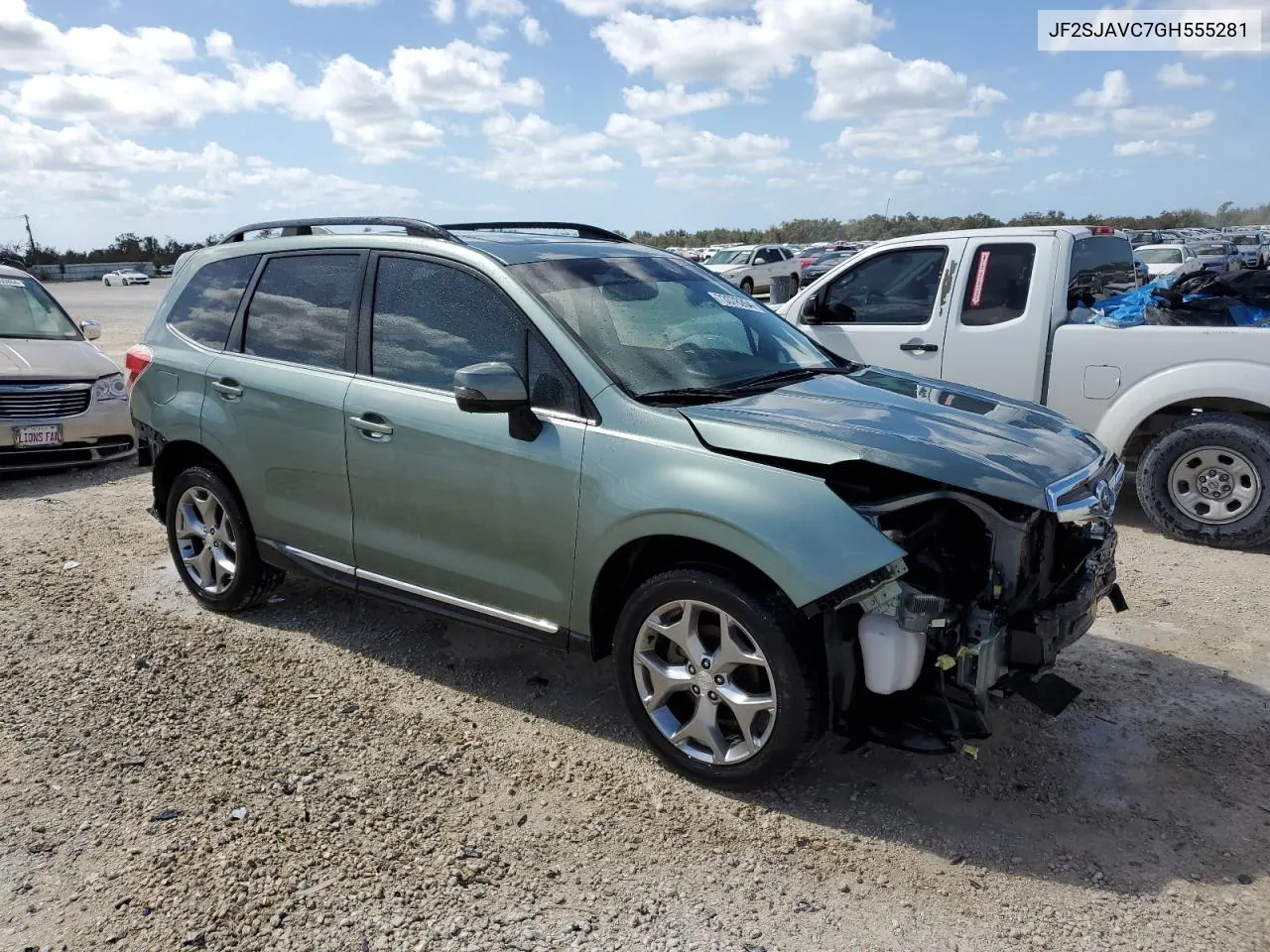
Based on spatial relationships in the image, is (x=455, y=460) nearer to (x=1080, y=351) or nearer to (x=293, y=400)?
(x=293, y=400)

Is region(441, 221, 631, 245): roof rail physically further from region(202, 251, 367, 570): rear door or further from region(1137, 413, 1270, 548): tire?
region(1137, 413, 1270, 548): tire

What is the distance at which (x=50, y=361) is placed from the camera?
8.73 meters

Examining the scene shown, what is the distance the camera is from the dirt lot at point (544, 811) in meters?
2.80

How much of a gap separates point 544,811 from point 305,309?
2.60 metres

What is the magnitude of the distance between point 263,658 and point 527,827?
198cm

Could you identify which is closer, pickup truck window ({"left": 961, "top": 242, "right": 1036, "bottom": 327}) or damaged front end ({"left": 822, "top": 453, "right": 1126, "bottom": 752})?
damaged front end ({"left": 822, "top": 453, "right": 1126, "bottom": 752})

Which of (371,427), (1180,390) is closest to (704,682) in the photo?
(371,427)

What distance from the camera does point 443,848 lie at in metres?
3.14

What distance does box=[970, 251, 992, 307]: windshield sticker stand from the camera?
683cm

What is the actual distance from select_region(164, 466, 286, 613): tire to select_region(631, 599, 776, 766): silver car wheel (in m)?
2.38

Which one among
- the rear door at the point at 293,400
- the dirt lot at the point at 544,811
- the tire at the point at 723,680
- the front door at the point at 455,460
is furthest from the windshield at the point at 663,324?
the dirt lot at the point at 544,811

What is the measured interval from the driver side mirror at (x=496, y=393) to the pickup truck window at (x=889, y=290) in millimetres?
4311

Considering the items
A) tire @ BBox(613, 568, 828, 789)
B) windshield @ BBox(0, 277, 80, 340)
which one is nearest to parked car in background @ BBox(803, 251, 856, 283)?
windshield @ BBox(0, 277, 80, 340)

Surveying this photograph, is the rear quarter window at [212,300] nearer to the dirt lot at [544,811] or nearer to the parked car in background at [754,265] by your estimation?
the dirt lot at [544,811]
